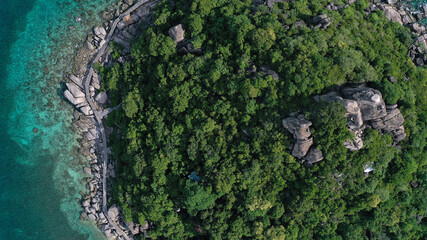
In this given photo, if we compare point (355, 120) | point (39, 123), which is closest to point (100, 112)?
point (39, 123)

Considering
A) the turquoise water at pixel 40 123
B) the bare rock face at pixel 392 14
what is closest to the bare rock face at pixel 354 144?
the bare rock face at pixel 392 14

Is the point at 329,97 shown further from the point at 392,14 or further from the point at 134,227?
the point at 134,227

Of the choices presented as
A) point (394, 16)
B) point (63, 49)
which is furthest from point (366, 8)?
point (63, 49)

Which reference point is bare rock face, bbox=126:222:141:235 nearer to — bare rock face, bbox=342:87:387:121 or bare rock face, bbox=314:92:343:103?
bare rock face, bbox=314:92:343:103

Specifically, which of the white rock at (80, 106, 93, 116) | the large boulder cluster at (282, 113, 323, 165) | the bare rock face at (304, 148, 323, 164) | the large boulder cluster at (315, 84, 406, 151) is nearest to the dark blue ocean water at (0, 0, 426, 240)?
the white rock at (80, 106, 93, 116)

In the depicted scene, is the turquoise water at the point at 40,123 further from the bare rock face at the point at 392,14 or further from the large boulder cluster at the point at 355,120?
the bare rock face at the point at 392,14
